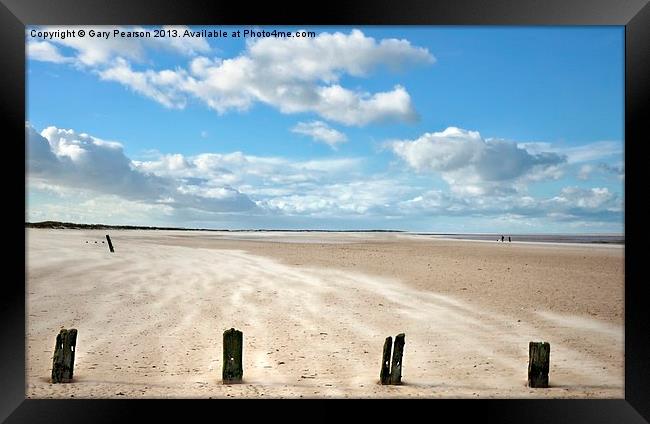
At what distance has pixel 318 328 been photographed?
8242 mm

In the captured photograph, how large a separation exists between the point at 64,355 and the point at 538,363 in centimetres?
549

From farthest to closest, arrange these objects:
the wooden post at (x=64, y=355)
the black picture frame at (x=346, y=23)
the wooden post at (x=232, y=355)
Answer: the wooden post at (x=64, y=355), the wooden post at (x=232, y=355), the black picture frame at (x=346, y=23)

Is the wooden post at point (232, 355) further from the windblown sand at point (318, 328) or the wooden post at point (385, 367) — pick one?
the wooden post at point (385, 367)

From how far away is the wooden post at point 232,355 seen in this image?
4.95 meters

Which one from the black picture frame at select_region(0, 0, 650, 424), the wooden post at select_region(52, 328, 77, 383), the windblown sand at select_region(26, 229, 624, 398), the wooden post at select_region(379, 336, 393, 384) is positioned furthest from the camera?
the windblown sand at select_region(26, 229, 624, 398)

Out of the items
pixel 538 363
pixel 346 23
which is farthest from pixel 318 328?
pixel 346 23

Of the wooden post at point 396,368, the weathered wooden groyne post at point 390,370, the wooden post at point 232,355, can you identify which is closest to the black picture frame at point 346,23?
the wooden post at point 232,355

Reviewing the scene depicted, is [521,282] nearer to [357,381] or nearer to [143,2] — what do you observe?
[357,381]

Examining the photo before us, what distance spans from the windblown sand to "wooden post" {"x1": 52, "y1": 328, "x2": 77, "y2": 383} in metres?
0.15

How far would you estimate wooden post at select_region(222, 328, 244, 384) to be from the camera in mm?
4945

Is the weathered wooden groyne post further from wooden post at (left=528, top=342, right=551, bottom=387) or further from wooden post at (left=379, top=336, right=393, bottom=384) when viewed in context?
wooden post at (left=528, top=342, right=551, bottom=387)

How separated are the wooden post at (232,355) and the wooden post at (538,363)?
3.25 m

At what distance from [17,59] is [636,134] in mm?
5756

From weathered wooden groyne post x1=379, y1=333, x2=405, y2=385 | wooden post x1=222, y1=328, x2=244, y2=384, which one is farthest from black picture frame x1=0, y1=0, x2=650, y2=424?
weathered wooden groyne post x1=379, y1=333, x2=405, y2=385
